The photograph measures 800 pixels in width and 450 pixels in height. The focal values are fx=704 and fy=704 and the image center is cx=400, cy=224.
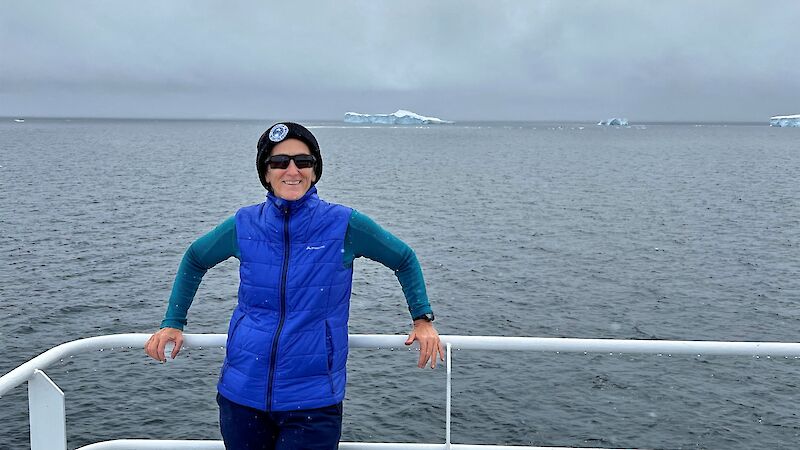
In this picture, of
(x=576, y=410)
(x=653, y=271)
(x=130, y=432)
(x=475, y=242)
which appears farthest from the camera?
(x=475, y=242)

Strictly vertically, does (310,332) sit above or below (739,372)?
above

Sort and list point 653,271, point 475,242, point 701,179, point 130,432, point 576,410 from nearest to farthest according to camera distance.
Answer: point 130,432 < point 576,410 < point 653,271 < point 475,242 < point 701,179

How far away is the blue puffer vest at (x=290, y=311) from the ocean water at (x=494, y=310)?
41.6 ft

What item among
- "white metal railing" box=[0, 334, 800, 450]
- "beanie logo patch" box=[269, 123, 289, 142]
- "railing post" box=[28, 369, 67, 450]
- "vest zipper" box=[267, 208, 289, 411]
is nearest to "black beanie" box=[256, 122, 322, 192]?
"beanie logo patch" box=[269, 123, 289, 142]

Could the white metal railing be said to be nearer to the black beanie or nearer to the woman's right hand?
the woman's right hand

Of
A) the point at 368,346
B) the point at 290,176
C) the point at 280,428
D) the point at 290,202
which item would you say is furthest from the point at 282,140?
the point at 280,428

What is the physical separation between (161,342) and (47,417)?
702 mm

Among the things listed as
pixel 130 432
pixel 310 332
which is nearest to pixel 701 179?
pixel 130 432

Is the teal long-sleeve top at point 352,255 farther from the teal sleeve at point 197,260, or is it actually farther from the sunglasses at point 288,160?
the sunglasses at point 288,160

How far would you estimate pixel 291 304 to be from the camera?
3.44m

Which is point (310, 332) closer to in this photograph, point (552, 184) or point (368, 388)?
point (368, 388)

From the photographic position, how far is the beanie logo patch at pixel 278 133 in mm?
3650

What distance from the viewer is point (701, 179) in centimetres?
7562

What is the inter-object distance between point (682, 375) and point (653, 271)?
12.2 meters
